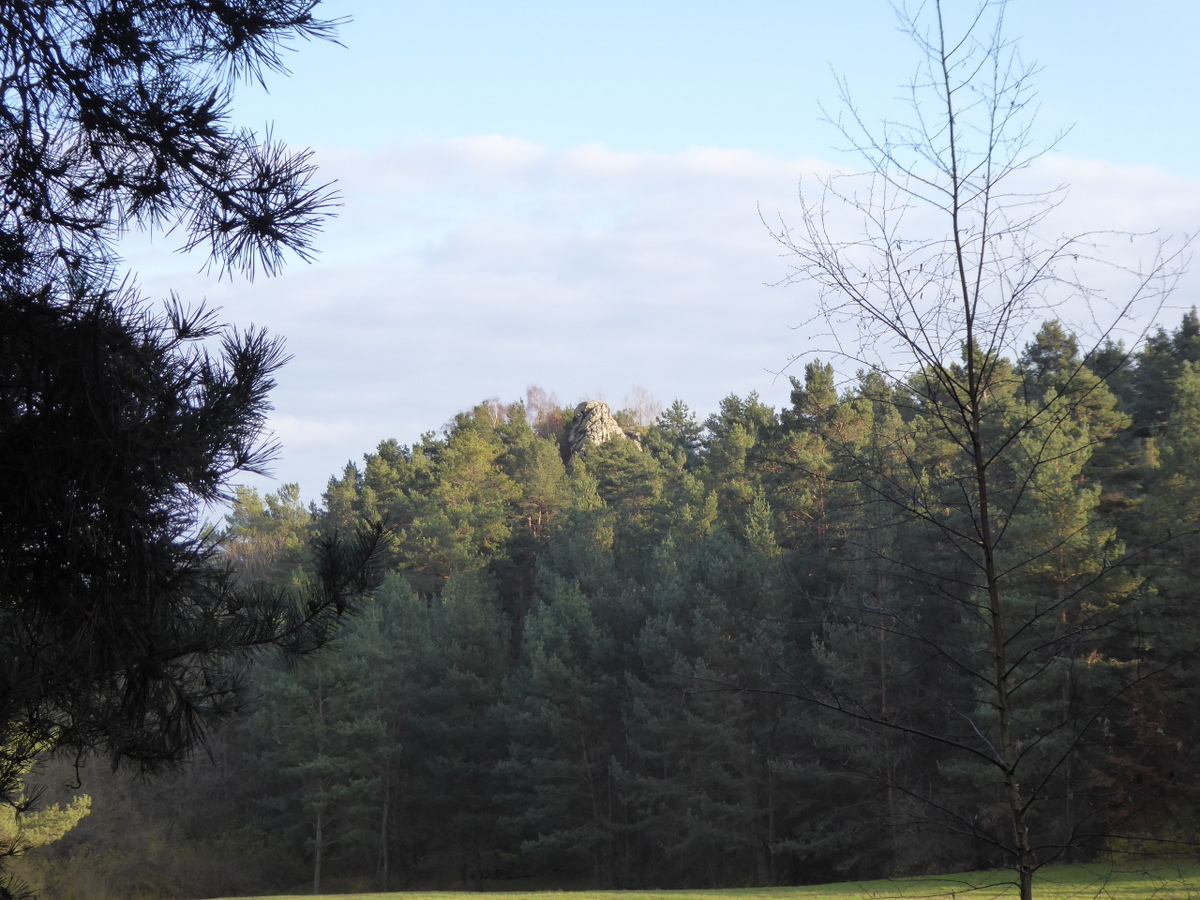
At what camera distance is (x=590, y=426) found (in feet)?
166

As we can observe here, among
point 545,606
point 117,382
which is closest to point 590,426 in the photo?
point 545,606

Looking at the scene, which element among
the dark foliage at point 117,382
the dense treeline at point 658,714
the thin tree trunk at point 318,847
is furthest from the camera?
the thin tree trunk at point 318,847

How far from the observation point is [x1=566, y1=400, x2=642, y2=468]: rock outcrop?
49.9 m

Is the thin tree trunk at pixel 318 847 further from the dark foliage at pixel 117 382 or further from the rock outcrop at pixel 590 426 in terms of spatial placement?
the dark foliage at pixel 117 382

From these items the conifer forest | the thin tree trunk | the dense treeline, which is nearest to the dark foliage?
the conifer forest

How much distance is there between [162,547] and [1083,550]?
53.8 ft

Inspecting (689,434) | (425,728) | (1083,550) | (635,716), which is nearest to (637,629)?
(635,716)

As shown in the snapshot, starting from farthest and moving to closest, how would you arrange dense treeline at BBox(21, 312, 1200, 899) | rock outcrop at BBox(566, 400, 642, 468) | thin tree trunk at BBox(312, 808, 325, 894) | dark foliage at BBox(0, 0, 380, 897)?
rock outcrop at BBox(566, 400, 642, 468) < thin tree trunk at BBox(312, 808, 325, 894) < dense treeline at BBox(21, 312, 1200, 899) < dark foliage at BBox(0, 0, 380, 897)

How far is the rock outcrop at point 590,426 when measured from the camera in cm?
4994

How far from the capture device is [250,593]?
4055 millimetres

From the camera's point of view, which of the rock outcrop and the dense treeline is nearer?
the dense treeline

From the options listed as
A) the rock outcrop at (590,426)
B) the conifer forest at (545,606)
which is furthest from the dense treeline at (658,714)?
the rock outcrop at (590,426)

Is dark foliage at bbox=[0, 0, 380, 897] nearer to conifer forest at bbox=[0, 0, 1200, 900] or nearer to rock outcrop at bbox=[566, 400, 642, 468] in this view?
conifer forest at bbox=[0, 0, 1200, 900]

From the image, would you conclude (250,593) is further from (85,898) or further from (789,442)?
(85,898)
